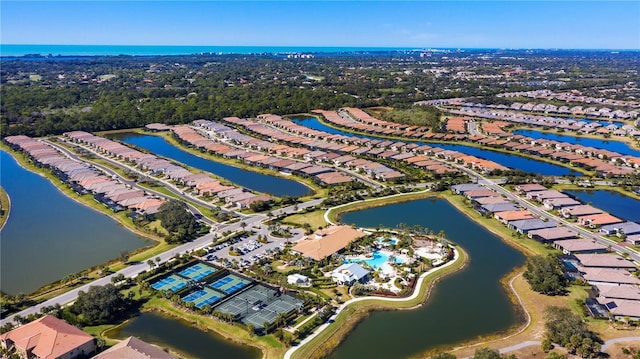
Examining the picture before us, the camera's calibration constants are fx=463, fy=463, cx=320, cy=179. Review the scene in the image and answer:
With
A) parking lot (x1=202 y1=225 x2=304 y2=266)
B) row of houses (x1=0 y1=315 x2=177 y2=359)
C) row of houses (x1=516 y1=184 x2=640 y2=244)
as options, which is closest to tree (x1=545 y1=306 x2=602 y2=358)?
row of houses (x1=516 y1=184 x2=640 y2=244)

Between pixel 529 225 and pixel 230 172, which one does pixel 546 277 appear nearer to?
pixel 529 225

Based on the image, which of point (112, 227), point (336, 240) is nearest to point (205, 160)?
point (112, 227)

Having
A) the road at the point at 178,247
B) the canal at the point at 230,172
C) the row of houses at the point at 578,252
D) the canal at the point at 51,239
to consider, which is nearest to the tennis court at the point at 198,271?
the road at the point at 178,247

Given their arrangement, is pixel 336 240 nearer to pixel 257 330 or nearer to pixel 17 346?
pixel 257 330

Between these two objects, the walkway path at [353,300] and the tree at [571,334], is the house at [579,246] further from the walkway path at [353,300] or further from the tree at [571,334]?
the tree at [571,334]

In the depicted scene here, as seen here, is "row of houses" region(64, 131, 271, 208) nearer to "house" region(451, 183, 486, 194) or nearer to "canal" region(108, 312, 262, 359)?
"canal" region(108, 312, 262, 359)
